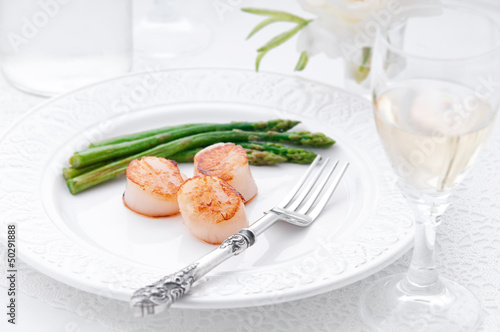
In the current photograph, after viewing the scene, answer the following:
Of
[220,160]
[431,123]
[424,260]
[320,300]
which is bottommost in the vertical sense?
[320,300]

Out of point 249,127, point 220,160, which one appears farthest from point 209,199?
point 249,127

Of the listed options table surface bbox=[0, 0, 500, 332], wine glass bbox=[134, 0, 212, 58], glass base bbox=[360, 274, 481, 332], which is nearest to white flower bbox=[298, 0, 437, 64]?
table surface bbox=[0, 0, 500, 332]

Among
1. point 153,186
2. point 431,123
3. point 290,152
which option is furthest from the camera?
point 290,152

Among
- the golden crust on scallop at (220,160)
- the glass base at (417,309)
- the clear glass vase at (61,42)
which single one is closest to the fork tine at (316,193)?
the golden crust on scallop at (220,160)

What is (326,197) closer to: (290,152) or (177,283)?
(290,152)

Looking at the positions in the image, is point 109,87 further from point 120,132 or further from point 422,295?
point 422,295

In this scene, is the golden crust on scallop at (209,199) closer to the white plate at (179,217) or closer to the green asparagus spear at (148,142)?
the white plate at (179,217)

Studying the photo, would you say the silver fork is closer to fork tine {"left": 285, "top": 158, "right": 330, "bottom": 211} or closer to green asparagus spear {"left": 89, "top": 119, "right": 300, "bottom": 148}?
fork tine {"left": 285, "top": 158, "right": 330, "bottom": 211}

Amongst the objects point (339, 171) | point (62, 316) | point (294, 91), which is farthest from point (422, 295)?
point (294, 91)
